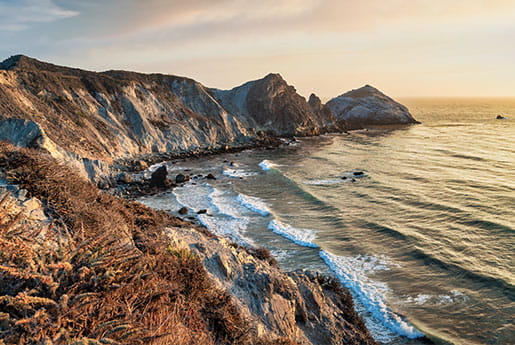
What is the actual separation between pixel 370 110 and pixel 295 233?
10491cm

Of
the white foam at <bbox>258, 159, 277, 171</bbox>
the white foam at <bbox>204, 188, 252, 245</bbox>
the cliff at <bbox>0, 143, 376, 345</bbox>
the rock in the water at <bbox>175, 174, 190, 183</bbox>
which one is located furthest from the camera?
the white foam at <bbox>258, 159, 277, 171</bbox>

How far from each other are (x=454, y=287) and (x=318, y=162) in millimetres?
32650

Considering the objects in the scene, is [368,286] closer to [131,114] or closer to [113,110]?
[131,114]

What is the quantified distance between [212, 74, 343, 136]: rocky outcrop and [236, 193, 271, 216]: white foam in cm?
4724

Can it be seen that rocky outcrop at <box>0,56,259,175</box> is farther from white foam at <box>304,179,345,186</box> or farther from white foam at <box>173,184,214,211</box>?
white foam at <box>304,179,345,186</box>

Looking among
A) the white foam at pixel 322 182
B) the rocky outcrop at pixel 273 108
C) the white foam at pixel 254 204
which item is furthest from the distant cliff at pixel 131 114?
the white foam at pixel 322 182

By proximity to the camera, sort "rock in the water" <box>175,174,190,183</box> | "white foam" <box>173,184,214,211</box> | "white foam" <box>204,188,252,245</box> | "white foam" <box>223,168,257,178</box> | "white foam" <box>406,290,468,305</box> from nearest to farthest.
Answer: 1. "white foam" <box>406,290,468,305</box>
2. "white foam" <box>204,188,252,245</box>
3. "white foam" <box>173,184,214,211</box>
4. "rock in the water" <box>175,174,190,183</box>
5. "white foam" <box>223,168,257,178</box>

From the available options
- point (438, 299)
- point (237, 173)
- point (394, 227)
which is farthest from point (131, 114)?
point (438, 299)

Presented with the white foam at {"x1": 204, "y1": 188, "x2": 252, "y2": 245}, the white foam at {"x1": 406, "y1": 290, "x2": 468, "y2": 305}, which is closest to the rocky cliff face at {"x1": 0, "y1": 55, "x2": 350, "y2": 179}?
the white foam at {"x1": 204, "y1": 188, "x2": 252, "y2": 245}

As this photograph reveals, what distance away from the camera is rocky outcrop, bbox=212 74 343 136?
257ft

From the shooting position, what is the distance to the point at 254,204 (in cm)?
2789

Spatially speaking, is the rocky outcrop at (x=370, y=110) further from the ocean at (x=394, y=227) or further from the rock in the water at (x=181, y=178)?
the rock in the water at (x=181, y=178)

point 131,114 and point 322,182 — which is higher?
point 131,114

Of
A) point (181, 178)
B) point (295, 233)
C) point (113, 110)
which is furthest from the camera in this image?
point (113, 110)
